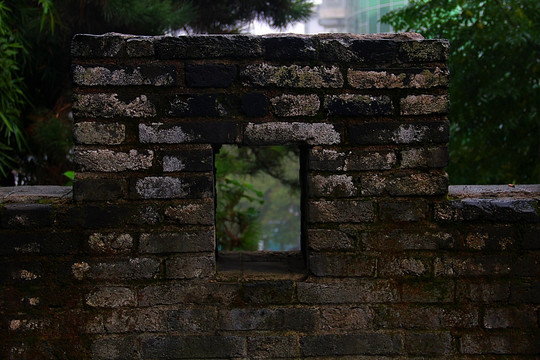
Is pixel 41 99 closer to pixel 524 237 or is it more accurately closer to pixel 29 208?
pixel 29 208

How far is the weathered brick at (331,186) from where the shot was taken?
84.0 inches

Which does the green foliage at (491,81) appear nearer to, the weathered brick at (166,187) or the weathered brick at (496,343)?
the weathered brick at (496,343)

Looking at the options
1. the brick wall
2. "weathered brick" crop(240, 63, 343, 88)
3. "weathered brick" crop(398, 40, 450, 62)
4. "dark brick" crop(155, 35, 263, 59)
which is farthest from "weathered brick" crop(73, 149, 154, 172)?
"weathered brick" crop(398, 40, 450, 62)

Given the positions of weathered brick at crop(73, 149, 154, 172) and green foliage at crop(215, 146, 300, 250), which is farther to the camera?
green foliage at crop(215, 146, 300, 250)

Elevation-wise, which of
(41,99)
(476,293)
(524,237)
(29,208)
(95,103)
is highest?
(41,99)

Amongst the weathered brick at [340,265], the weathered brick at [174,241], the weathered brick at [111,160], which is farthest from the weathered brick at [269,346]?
the weathered brick at [111,160]

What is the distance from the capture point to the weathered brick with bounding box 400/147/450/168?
2.14m

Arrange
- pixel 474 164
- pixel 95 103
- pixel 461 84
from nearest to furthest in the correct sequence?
pixel 95 103
pixel 461 84
pixel 474 164

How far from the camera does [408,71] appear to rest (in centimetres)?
211

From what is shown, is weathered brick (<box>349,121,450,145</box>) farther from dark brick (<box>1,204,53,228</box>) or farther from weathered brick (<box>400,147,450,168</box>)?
dark brick (<box>1,204,53,228</box>)

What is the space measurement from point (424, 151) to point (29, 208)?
5.45 ft

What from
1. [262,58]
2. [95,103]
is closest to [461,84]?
[262,58]

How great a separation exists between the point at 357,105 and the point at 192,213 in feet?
2.68

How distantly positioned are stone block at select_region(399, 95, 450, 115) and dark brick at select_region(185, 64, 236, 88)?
2.35 feet
